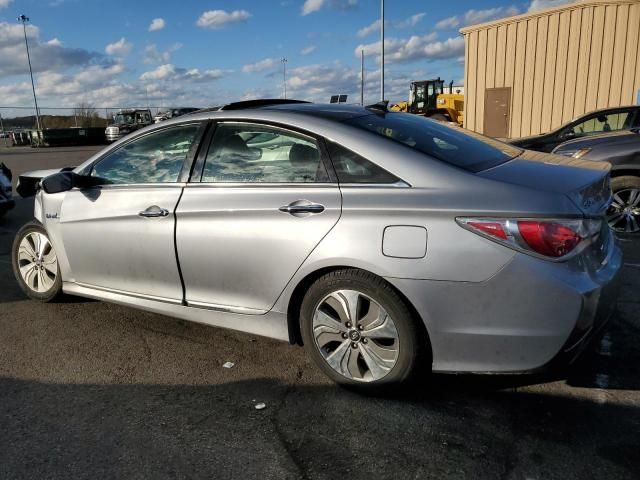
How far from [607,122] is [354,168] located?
25.9ft

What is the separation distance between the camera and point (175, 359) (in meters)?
3.39

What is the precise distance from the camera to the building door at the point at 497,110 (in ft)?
59.0

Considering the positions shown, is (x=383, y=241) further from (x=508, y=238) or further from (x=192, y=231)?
(x=192, y=231)

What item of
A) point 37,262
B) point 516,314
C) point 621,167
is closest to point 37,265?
point 37,262

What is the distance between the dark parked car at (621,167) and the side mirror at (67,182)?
4.88 m

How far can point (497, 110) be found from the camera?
18203mm

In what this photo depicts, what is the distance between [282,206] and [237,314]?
74 centimetres

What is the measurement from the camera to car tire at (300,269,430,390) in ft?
8.54

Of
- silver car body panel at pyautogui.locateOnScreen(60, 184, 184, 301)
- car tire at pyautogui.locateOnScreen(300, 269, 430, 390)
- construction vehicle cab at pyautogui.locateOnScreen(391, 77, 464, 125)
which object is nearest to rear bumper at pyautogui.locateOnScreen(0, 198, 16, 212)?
silver car body panel at pyautogui.locateOnScreen(60, 184, 184, 301)

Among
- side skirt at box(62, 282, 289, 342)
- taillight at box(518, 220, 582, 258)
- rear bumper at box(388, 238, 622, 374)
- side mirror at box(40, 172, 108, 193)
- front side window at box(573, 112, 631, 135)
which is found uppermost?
front side window at box(573, 112, 631, 135)

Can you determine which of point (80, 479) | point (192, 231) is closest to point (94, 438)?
point (80, 479)

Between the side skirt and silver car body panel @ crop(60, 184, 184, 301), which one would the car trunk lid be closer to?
the side skirt

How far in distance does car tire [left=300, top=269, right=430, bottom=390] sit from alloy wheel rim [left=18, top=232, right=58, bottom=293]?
2407 mm

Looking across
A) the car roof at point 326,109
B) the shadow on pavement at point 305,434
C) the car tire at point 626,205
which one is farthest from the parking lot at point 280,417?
the car tire at point 626,205
